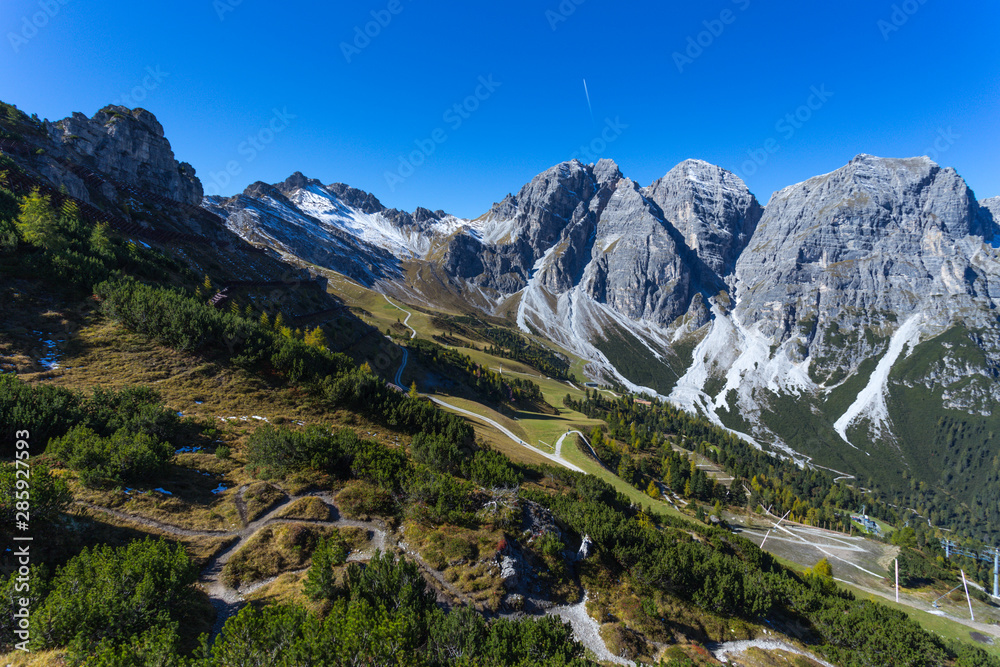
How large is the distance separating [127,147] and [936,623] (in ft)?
739

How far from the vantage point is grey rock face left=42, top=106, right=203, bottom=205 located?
381ft

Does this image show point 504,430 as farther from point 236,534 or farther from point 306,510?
point 236,534

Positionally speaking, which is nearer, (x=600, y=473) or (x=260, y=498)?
(x=260, y=498)

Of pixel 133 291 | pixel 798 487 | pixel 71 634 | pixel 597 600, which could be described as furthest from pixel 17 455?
pixel 798 487

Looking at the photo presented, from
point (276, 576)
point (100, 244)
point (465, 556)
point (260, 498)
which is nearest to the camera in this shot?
point (276, 576)

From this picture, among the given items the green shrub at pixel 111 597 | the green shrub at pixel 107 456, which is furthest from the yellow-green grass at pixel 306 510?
the green shrub at pixel 107 456

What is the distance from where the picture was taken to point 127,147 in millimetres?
127000

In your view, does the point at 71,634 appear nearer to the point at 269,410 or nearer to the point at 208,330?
the point at 269,410

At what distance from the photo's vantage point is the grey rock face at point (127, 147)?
11606 centimetres

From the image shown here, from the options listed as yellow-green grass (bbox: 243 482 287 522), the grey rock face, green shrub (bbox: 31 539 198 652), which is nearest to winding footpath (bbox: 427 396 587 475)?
yellow-green grass (bbox: 243 482 287 522)

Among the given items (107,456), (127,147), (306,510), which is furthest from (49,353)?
(127,147)

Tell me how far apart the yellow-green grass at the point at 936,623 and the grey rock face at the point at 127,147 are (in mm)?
196231

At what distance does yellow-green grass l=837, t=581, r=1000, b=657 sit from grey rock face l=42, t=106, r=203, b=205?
19623 centimetres

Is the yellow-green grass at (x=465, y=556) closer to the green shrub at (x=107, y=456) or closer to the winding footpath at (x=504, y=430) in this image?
the green shrub at (x=107, y=456)
